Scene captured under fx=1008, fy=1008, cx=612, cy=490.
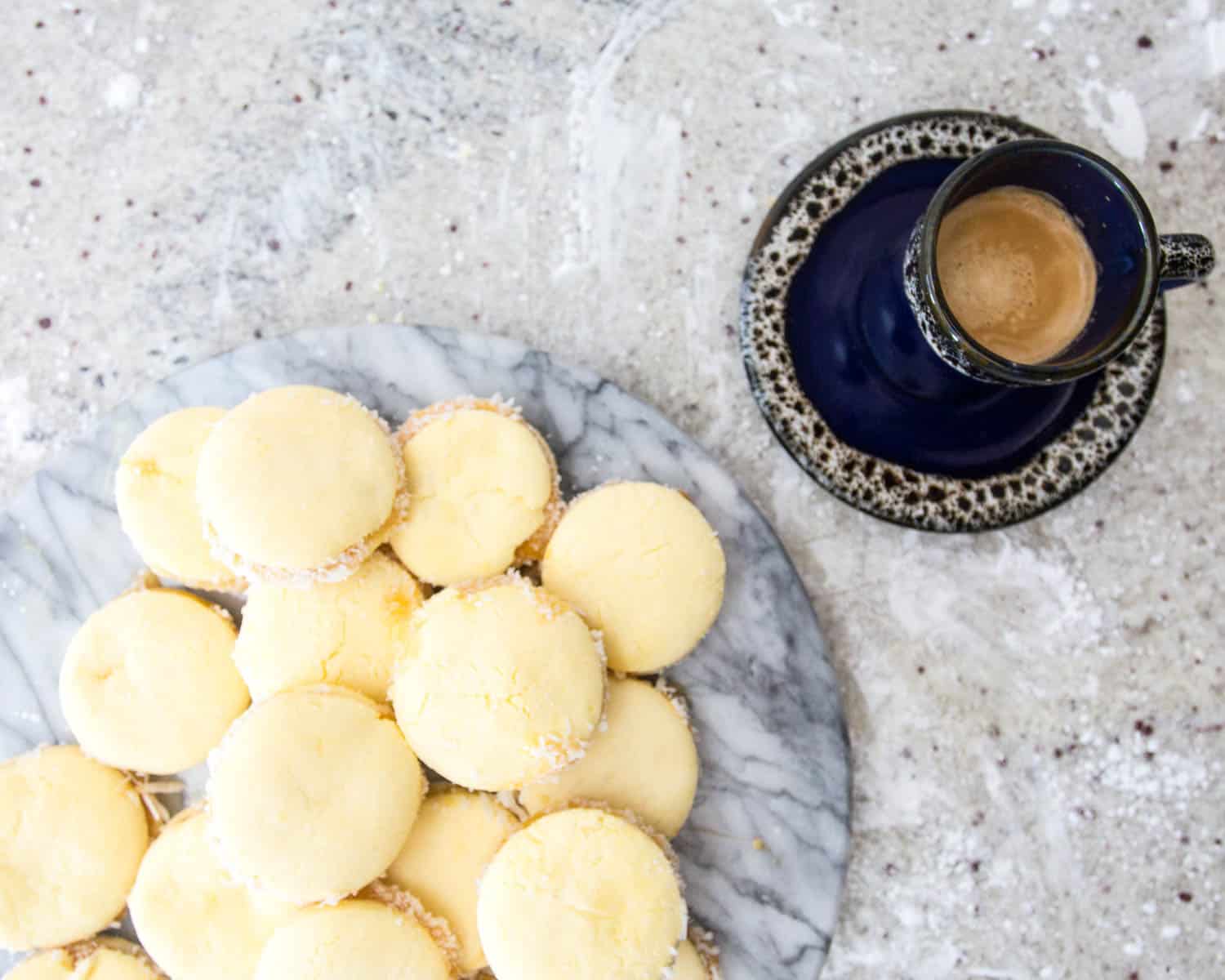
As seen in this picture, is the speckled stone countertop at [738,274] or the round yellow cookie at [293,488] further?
the speckled stone countertop at [738,274]

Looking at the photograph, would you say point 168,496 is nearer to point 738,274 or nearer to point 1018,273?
point 738,274

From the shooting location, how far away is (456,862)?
0.84 m

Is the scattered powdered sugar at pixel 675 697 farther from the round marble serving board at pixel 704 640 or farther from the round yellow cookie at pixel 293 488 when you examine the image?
the round yellow cookie at pixel 293 488

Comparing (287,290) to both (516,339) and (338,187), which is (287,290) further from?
(516,339)

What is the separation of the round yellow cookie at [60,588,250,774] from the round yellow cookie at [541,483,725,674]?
0.99ft

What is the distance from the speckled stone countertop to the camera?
3.18 ft

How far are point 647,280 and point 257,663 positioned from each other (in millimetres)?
507

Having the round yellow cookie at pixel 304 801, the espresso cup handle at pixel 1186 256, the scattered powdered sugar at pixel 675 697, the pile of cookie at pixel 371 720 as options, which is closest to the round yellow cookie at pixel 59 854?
the pile of cookie at pixel 371 720

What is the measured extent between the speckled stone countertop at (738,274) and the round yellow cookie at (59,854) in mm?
334

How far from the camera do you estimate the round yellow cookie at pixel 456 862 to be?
84 centimetres

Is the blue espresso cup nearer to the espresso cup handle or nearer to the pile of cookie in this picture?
→ the espresso cup handle

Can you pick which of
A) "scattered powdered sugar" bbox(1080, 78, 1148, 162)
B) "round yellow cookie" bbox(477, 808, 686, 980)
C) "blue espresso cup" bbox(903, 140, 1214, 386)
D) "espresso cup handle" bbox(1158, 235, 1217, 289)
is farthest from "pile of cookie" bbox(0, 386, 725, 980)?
"scattered powdered sugar" bbox(1080, 78, 1148, 162)

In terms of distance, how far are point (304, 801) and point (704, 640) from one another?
0.36 meters

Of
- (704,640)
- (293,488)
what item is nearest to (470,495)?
(293,488)
